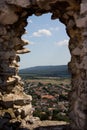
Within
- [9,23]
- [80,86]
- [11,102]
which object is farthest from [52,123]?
[9,23]

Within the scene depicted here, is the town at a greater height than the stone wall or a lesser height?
lesser

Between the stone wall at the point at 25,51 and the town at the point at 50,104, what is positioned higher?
the stone wall at the point at 25,51

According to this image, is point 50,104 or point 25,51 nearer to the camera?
point 25,51

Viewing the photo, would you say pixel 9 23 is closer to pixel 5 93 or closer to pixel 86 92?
pixel 5 93

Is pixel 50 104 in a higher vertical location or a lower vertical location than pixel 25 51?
lower

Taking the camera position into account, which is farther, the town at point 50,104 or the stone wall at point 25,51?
the town at point 50,104

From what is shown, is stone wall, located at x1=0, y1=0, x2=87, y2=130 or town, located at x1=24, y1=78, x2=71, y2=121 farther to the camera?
town, located at x1=24, y1=78, x2=71, y2=121

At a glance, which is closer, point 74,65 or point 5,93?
point 74,65

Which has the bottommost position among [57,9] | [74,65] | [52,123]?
[52,123]
